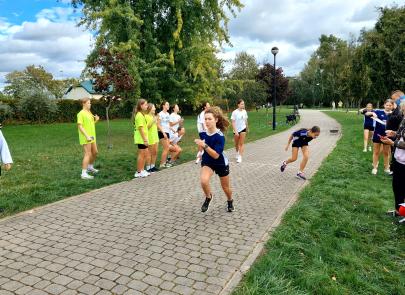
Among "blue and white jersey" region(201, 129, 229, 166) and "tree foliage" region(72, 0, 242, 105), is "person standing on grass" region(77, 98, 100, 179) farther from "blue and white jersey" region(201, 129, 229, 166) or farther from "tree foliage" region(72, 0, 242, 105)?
"tree foliage" region(72, 0, 242, 105)

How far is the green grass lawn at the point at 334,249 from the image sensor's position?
3.59 m

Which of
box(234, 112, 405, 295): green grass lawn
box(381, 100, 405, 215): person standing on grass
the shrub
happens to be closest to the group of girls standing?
box(234, 112, 405, 295): green grass lawn

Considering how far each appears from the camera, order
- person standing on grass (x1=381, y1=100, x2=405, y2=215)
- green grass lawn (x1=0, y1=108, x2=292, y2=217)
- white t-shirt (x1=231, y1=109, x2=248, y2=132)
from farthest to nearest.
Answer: white t-shirt (x1=231, y1=109, x2=248, y2=132) → green grass lawn (x1=0, y1=108, x2=292, y2=217) → person standing on grass (x1=381, y1=100, x2=405, y2=215)

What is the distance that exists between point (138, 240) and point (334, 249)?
251 cm

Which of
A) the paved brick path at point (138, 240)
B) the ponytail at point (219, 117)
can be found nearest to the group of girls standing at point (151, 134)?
the paved brick path at point (138, 240)

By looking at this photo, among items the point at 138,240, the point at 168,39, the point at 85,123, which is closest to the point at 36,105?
the point at 168,39

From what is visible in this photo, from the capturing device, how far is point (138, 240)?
4.64 meters

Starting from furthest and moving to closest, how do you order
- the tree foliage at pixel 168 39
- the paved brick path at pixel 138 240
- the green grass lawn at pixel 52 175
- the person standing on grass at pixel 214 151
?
the tree foliage at pixel 168 39 → the green grass lawn at pixel 52 175 → the person standing on grass at pixel 214 151 → the paved brick path at pixel 138 240

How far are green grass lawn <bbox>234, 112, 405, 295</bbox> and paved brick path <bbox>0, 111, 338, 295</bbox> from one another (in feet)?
1.01

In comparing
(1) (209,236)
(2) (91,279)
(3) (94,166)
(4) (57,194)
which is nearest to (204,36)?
(3) (94,166)

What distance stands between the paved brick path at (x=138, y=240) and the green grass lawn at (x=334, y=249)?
12.1 inches

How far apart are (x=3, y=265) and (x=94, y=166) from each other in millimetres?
5886

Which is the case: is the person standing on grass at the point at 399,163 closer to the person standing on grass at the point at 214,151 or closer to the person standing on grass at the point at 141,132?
the person standing on grass at the point at 214,151

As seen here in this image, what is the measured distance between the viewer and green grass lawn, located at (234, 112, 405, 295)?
3.59m
